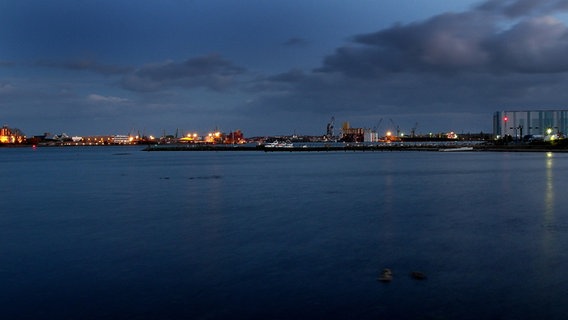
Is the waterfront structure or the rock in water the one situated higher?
the waterfront structure

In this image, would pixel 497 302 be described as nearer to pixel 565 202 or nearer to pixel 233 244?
pixel 233 244

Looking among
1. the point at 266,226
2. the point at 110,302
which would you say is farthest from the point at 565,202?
the point at 110,302

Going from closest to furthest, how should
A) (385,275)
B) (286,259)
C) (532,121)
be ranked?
1. (385,275)
2. (286,259)
3. (532,121)

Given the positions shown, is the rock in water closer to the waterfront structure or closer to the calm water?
the calm water

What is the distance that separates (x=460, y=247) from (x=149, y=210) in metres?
11.8

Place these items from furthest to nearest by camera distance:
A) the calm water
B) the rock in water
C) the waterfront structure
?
1. the waterfront structure
2. the rock in water
3. the calm water

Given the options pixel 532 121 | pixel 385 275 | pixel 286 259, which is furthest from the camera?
pixel 532 121

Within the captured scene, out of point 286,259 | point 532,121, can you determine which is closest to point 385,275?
point 286,259

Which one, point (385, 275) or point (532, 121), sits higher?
point (532, 121)

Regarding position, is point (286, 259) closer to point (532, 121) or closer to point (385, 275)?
point (385, 275)

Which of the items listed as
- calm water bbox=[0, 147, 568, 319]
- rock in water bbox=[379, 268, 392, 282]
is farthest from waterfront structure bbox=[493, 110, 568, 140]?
rock in water bbox=[379, 268, 392, 282]

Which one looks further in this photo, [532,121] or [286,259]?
[532,121]

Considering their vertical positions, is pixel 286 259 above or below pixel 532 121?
below

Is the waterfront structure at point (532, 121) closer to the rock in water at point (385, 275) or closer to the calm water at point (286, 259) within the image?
the calm water at point (286, 259)
